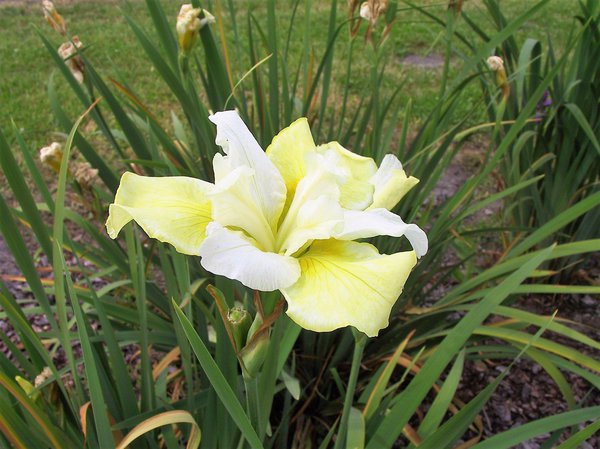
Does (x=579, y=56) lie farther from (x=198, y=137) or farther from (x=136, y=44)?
(x=136, y=44)

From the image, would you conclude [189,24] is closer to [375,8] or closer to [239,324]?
[375,8]

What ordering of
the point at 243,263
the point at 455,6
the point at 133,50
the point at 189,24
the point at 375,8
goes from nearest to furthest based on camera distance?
1. the point at 243,263
2. the point at 189,24
3. the point at 375,8
4. the point at 455,6
5. the point at 133,50

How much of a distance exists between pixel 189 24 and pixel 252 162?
2.29 feet

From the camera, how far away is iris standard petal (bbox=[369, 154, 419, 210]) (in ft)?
2.89

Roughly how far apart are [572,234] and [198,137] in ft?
4.54

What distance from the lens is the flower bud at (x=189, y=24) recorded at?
138 cm

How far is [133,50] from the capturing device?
468 centimetres

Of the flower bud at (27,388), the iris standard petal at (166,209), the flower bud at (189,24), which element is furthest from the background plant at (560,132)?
the flower bud at (27,388)

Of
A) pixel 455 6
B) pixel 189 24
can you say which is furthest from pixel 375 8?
pixel 189 24

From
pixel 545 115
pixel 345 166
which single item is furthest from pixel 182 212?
pixel 545 115

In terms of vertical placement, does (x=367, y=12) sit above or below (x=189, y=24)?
below

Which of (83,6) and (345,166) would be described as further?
(83,6)

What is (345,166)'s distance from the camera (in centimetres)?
90

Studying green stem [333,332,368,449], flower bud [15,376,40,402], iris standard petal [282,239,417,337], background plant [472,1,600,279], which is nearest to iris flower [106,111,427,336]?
iris standard petal [282,239,417,337]
